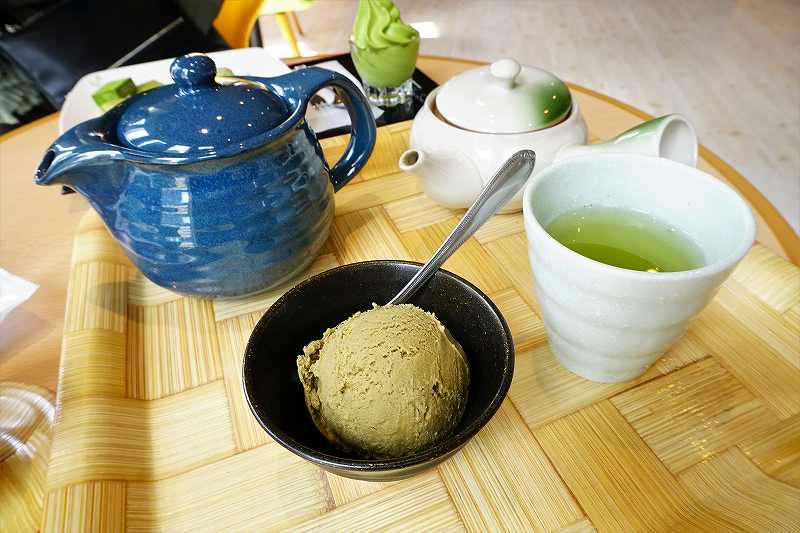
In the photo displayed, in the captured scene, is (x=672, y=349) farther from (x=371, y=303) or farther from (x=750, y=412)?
(x=371, y=303)

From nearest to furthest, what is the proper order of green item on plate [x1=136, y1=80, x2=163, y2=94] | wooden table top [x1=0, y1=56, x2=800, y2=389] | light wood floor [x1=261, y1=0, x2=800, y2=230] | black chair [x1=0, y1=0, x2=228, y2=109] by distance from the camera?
wooden table top [x1=0, y1=56, x2=800, y2=389] → green item on plate [x1=136, y1=80, x2=163, y2=94] → black chair [x1=0, y1=0, x2=228, y2=109] → light wood floor [x1=261, y1=0, x2=800, y2=230]

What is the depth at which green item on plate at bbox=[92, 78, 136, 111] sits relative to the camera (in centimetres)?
92

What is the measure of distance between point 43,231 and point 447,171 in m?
0.54

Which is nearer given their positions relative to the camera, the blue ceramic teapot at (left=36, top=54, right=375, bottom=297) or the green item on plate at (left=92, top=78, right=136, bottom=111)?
the blue ceramic teapot at (left=36, top=54, right=375, bottom=297)

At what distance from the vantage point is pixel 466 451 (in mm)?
413

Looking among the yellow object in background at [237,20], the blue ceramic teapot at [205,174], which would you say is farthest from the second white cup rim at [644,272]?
the yellow object in background at [237,20]

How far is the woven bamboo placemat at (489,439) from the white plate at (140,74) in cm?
49

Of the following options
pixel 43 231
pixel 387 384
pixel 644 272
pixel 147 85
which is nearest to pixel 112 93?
pixel 147 85

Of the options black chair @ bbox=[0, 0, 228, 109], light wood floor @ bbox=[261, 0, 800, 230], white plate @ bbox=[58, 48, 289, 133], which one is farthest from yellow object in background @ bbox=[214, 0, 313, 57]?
light wood floor @ bbox=[261, 0, 800, 230]

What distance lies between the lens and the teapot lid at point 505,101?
58cm

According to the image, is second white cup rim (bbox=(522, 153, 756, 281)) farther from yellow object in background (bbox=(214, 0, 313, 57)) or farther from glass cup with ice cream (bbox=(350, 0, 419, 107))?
yellow object in background (bbox=(214, 0, 313, 57))

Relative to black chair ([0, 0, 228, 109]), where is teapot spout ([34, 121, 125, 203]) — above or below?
above

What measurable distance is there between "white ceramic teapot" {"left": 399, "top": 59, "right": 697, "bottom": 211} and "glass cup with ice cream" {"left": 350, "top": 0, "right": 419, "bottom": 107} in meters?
0.25

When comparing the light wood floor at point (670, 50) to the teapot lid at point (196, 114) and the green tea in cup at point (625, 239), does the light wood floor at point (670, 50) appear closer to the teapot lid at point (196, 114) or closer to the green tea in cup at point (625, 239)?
the green tea in cup at point (625, 239)
